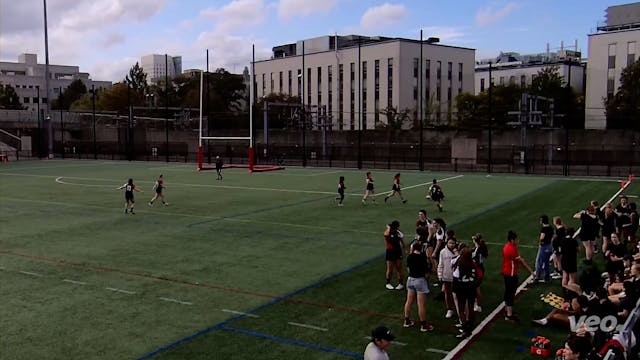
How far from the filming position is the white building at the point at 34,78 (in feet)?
460

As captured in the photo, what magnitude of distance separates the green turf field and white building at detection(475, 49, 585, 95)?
228 ft

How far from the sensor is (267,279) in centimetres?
1435

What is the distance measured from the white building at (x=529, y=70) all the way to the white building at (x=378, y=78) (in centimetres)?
730

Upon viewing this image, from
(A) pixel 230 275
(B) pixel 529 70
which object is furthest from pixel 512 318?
(B) pixel 529 70

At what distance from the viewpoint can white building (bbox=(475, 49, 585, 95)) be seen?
325 ft

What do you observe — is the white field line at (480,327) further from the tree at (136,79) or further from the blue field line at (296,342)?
the tree at (136,79)

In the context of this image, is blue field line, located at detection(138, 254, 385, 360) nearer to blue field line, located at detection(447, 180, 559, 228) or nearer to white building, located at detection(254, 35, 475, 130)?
blue field line, located at detection(447, 180, 559, 228)

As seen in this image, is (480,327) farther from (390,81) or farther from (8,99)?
(8,99)

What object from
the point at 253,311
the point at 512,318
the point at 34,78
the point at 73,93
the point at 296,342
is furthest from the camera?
the point at 34,78

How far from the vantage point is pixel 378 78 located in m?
88.9

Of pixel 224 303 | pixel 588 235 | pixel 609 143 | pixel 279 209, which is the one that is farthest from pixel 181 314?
pixel 609 143

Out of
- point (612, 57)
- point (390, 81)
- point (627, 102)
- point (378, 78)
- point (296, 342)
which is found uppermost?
point (612, 57)

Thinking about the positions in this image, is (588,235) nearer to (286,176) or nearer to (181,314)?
(181,314)

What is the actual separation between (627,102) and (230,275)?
60.0 m
